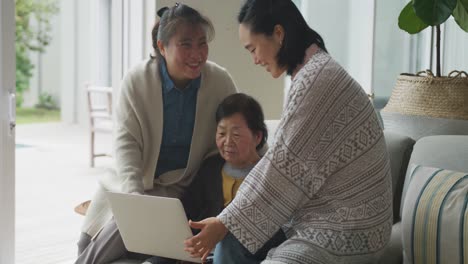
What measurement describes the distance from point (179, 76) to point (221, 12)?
115cm

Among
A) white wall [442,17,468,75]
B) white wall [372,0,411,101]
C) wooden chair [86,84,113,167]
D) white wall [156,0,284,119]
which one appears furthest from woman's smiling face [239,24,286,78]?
wooden chair [86,84,113,167]

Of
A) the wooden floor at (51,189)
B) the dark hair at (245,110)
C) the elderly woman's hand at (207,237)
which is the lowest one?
the wooden floor at (51,189)

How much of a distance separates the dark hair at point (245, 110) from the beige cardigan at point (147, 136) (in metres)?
0.14

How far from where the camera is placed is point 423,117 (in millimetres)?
2504

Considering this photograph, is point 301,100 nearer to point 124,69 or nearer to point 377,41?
point 124,69

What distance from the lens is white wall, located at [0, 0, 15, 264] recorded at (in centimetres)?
239

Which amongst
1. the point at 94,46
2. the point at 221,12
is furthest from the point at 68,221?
the point at 94,46

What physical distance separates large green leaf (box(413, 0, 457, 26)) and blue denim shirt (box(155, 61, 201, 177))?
1.02m

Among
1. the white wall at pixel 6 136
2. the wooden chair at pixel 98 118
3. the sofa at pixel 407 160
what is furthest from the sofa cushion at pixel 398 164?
the wooden chair at pixel 98 118

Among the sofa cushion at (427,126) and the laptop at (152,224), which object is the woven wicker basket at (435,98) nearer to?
the sofa cushion at (427,126)

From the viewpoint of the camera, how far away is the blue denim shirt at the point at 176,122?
2.16 m

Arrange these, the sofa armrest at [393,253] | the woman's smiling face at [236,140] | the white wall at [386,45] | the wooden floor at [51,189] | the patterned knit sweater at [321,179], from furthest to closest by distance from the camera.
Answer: the white wall at [386,45] → the wooden floor at [51,189] → the woman's smiling face at [236,140] → the sofa armrest at [393,253] → the patterned knit sweater at [321,179]

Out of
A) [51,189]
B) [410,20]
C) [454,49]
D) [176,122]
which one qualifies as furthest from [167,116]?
[454,49]

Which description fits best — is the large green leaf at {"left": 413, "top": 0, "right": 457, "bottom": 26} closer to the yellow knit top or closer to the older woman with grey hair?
the older woman with grey hair
